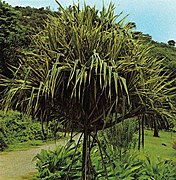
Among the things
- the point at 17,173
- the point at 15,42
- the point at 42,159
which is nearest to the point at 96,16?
the point at 42,159

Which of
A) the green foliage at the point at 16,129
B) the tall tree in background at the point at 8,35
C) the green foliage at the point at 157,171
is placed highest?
the tall tree in background at the point at 8,35

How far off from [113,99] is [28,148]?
1062cm

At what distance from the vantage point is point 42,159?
757cm

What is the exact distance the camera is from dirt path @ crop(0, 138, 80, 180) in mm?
9492

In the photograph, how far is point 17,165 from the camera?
11086 mm

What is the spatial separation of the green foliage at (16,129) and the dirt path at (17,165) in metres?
1.25

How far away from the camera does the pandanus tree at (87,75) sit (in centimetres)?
471

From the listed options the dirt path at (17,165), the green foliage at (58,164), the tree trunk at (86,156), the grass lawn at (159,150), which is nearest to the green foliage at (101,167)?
the green foliage at (58,164)

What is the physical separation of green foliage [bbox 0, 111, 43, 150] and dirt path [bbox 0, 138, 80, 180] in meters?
1.25

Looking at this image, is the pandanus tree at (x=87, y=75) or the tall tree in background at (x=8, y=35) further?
the tall tree in background at (x=8, y=35)

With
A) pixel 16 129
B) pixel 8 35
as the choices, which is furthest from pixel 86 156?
pixel 8 35

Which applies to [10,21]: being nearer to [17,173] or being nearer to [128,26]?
[17,173]

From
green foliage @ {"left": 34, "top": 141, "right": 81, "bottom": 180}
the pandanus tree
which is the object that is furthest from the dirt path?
the pandanus tree

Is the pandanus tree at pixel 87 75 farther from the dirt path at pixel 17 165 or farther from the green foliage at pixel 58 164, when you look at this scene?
the dirt path at pixel 17 165
